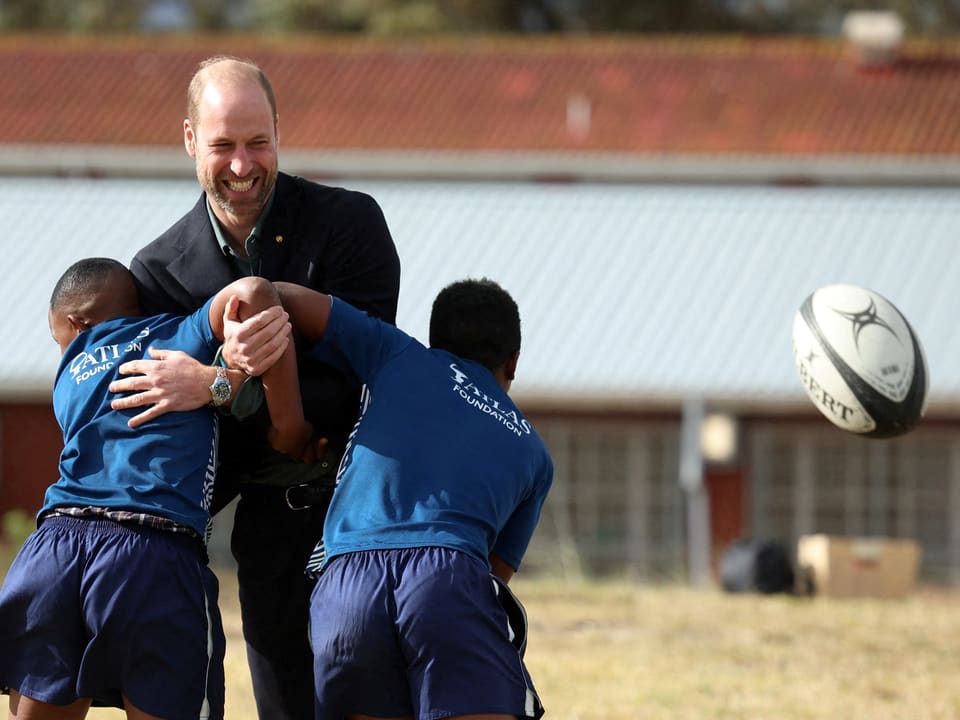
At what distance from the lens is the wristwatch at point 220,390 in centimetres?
439

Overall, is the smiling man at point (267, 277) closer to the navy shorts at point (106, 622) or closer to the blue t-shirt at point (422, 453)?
the blue t-shirt at point (422, 453)

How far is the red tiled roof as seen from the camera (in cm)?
2273

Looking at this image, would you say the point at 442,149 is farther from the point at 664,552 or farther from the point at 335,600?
the point at 335,600

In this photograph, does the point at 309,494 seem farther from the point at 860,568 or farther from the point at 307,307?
the point at 860,568

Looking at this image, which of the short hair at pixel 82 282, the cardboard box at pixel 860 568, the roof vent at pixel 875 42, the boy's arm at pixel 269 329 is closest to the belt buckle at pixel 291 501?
the boy's arm at pixel 269 329

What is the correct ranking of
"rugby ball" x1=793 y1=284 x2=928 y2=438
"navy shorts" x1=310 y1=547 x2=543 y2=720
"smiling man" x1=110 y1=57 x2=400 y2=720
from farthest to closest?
"rugby ball" x1=793 y1=284 x2=928 y2=438
"smiling man" x1=110 y1=57 x2=400 y2=720
"navy shorts" x1=310 y1=547 x2=543 y2=720

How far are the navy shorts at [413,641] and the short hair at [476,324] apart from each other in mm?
695

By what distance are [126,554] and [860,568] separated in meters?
11.0

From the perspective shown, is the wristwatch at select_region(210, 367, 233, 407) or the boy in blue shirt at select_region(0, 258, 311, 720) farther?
the wristwatch at select_region(210, 367, 233, 407)

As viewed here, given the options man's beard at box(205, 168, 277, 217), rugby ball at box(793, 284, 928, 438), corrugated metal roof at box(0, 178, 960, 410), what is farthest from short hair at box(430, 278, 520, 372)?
corrugated metal roof at box(0, 178, 960, 410)

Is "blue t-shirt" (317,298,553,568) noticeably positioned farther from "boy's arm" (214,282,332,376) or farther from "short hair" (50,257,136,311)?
"short hair" (50,257,136,311)

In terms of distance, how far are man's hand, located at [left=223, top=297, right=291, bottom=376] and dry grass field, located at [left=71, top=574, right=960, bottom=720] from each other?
335 cm

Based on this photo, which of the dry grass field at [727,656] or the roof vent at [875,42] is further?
the roof vent at [875,42]

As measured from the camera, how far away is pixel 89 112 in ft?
77.9
